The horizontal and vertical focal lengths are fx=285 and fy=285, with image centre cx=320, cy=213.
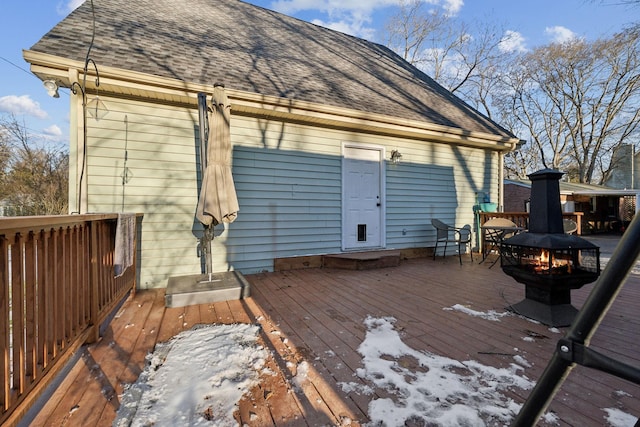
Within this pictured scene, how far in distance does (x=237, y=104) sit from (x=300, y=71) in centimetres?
203

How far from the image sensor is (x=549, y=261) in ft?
8.43

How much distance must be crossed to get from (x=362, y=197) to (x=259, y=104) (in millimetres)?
2459

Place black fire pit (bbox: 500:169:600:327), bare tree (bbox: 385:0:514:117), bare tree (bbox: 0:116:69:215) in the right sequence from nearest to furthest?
black fire pit (bbox: 500:169:600:327)
bare tree (bbox: 0:116:69:215)
bare tree (bbox: 385:0:514:117)

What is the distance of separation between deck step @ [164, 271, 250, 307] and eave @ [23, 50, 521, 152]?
7.99 feet

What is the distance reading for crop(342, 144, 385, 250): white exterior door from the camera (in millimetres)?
5258

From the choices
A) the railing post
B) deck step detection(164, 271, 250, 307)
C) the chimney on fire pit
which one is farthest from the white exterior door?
the railing post

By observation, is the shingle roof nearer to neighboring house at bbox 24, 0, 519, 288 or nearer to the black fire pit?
neighboring house at bbox 24, 0, 519, 288

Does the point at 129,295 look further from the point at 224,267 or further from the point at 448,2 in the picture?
the point at 448,2

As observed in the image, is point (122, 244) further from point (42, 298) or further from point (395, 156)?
point (395, 156)

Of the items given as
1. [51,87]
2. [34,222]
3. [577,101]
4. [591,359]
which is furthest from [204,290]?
[577,101]

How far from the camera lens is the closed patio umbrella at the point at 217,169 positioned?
328cm

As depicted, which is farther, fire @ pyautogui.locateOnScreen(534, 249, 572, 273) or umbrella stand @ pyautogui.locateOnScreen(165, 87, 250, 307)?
umbrella stand @ pyautogui.locateOnScreen(165, 87, 250, 307)

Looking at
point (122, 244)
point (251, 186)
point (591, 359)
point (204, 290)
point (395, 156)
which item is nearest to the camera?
point (591, 359)

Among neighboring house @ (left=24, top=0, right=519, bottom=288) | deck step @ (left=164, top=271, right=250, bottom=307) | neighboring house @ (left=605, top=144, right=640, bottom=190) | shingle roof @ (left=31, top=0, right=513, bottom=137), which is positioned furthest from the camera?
neighboring house @ (left=605, top=144, right=640, bottom=190)
